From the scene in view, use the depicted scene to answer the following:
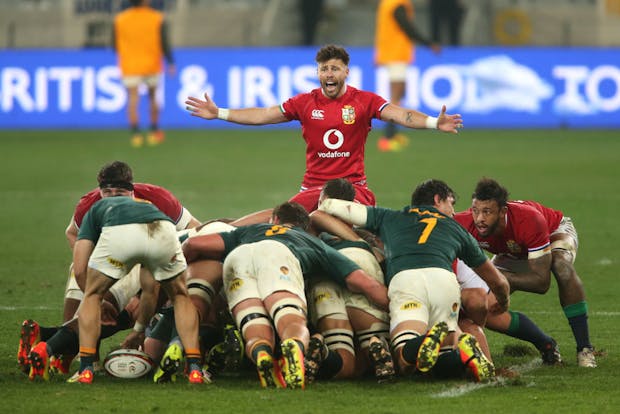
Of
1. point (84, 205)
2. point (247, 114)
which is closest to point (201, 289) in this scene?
point (84, 205)

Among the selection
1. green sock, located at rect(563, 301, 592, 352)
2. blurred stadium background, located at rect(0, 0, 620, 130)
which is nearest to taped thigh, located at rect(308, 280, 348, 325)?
green sock, located at rect(563, 301, 592, 352)

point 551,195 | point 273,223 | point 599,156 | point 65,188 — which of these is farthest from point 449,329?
point 599,156

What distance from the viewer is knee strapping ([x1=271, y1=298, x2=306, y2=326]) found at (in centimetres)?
737

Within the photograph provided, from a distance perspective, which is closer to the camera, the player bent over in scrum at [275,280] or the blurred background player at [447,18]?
the player bent over in scrum at [275,280]

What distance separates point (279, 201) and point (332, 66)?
6491 mm

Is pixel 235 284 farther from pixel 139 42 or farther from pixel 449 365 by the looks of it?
pixel 139 42

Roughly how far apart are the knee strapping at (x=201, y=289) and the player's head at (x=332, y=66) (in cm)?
246

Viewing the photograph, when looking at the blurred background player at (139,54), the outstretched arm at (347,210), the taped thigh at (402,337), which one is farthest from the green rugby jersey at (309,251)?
the blurred background player at (139,54)

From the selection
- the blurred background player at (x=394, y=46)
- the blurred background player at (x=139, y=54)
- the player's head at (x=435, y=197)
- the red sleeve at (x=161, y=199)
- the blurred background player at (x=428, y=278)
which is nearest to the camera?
the blurred background player at (x=428, y=278)

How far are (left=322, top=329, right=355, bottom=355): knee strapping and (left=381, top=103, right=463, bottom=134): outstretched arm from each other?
82.8 inches

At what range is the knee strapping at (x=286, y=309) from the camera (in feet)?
24.2

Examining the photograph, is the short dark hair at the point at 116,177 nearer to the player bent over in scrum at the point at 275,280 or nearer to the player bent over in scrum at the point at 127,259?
the player bent over in scrum at the point at 127,259

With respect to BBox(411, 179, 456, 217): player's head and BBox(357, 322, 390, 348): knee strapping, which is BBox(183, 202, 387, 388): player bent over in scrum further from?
BBox(411, 179, 456, 217): player's head

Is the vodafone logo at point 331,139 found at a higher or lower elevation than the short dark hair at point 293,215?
higher
